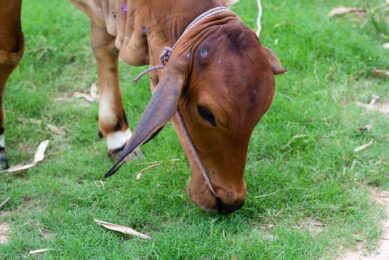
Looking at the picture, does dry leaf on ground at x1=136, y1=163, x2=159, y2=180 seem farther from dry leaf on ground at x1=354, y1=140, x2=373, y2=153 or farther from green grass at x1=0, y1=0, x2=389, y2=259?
dry leaf on ground at x1=354, y1=140, x2=373, y2=153

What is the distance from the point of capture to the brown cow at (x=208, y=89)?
3.10 metres

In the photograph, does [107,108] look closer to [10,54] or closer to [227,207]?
[10,54]

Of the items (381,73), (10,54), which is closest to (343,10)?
(381,73)

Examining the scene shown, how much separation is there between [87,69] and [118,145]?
1.39m

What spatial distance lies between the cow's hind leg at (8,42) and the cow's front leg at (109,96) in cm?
46

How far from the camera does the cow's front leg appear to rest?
4531mm

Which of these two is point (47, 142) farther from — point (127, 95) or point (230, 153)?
point (230, 153)

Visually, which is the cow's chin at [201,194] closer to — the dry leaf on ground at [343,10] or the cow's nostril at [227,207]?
the cow's nostril at [227,207]

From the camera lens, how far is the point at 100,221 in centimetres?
376

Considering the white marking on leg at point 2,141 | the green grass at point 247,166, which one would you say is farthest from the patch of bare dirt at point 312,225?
the white marking on leg at point 2,141

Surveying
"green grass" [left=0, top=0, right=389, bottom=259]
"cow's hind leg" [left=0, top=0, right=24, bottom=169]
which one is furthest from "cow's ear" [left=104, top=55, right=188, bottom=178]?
"cow's hind leg" [left=0, top=0, right=24, bottom=169]

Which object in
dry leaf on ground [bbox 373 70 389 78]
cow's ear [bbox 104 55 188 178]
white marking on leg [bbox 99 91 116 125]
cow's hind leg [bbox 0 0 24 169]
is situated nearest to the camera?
cow's ear [bbox 104 55 188 178]

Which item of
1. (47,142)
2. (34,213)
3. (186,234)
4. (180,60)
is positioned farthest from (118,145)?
(180,60)

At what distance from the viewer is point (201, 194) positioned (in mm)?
3557
